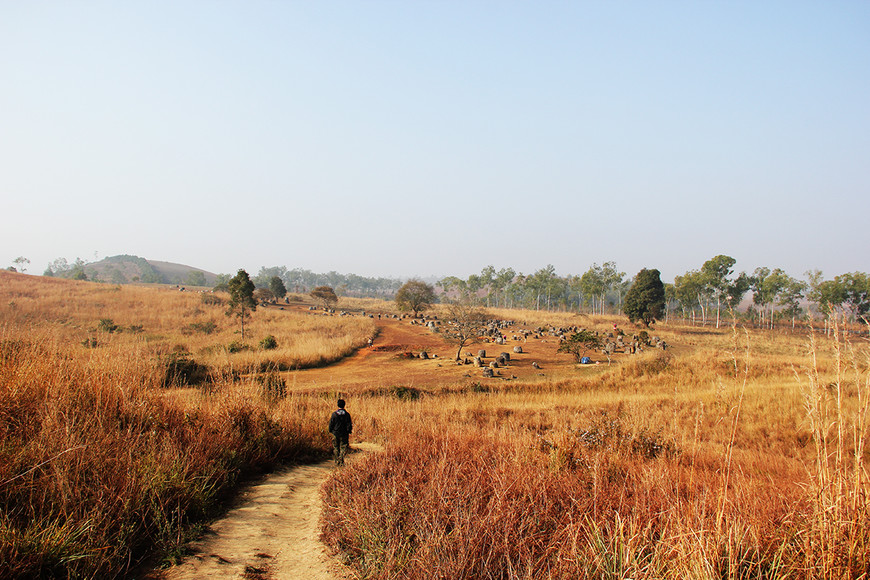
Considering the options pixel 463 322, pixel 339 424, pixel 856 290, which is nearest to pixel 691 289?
pixel 856 290

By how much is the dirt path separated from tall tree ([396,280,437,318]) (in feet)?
174

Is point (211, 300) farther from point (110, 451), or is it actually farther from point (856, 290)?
point (856, 290)

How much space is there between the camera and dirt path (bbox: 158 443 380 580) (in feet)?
12.8

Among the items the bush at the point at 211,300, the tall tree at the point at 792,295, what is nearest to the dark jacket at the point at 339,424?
the bush at the point at 211,300

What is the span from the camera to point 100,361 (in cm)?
646

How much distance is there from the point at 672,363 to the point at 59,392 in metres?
26.7

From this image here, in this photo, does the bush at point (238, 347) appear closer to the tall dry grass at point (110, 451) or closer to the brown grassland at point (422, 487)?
the brown grassland at point (422, 487)

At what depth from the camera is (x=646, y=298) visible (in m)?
52.8

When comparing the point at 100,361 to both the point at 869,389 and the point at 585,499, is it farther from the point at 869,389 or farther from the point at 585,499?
the point at 869,389

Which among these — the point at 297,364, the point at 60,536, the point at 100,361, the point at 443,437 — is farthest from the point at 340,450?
the point at 297,364

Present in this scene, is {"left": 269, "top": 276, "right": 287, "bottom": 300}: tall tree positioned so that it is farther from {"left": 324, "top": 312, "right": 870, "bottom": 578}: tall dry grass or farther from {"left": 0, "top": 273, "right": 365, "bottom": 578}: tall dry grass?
{"left": 324, "top": 312, "right": 870, "bottom": 578}: tall dry grass

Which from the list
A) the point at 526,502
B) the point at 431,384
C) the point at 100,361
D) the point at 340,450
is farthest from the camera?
the point at 431,384

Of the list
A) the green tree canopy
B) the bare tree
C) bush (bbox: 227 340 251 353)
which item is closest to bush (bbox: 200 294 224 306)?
the green tree canopy

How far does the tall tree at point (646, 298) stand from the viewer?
52997 mm
